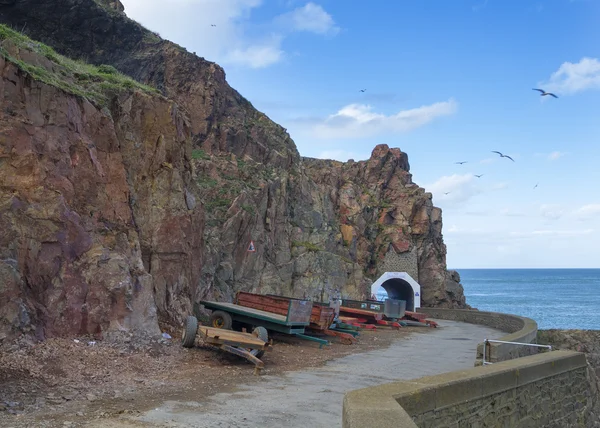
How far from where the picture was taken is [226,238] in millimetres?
33250

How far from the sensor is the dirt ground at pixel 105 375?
8336mm

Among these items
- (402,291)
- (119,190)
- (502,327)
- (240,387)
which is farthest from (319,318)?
(402,291)

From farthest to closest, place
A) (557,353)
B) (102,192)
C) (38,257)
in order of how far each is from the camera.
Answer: (102,192)
(38,257)
(557,353)

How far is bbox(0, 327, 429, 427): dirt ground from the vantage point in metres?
8.34

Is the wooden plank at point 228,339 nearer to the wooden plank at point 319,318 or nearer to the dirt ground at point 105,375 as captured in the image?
the dirt ground at point 105,375

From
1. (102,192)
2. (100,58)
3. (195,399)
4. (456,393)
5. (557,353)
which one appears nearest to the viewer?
(456,393)

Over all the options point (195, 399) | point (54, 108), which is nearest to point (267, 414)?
point (195, 399)

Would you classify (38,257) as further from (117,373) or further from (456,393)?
(456,393)

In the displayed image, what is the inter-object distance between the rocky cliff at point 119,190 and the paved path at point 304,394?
4.53 metres

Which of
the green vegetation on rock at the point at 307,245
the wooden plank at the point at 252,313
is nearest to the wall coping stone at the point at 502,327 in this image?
the wooden plank at the point at 252,313

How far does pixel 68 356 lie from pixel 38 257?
2.70m

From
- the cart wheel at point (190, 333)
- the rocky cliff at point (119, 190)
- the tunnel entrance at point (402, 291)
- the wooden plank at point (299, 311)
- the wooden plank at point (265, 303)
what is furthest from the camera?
the tunnel entrance at point (402, 291)

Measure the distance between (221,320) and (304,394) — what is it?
7.71 meters

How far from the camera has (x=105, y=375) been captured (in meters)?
10.7
